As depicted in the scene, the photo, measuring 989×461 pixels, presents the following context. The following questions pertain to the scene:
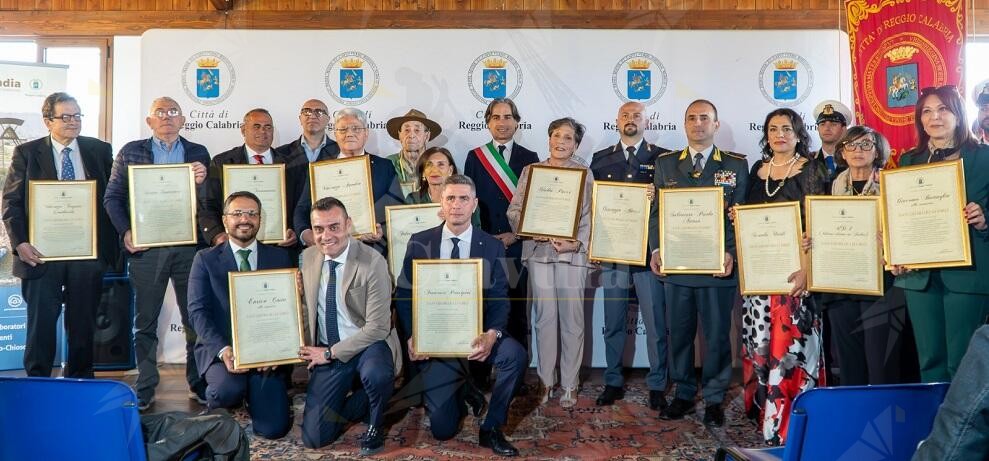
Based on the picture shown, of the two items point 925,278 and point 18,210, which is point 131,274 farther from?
point 925,278

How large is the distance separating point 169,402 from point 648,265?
2.91m

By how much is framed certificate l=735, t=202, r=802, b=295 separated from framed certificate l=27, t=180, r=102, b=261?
3607mm

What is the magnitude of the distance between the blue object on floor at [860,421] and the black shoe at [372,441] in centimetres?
212

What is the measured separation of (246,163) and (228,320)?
1232 mm

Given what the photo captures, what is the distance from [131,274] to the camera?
14.2 ft

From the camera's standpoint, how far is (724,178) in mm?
4047

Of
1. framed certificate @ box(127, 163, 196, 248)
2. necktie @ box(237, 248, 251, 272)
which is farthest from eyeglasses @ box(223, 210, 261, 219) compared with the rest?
framed certificate @ box(127, 163, 196, 248)

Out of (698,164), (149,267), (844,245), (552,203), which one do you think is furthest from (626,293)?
(149,267)

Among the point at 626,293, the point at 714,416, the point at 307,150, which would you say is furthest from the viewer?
the point at 307,150

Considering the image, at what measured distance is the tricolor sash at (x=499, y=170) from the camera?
4699 millimetres

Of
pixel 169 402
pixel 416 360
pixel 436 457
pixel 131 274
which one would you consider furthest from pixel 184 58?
pixel 436 457

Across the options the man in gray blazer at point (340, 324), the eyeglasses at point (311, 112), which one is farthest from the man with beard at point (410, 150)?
the man in gray blazer at point (340, 324)

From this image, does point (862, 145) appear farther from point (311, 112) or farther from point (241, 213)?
point (311, 112)

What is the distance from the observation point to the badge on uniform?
404 centimetres
